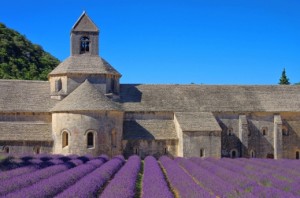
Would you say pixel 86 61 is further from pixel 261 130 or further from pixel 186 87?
pixel 261 130

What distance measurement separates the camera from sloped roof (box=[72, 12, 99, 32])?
4569 cm

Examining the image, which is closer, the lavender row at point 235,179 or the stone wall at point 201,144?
the lavender row at point 235,179

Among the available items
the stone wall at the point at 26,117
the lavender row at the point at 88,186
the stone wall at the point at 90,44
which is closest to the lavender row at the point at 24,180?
the lavender row at the point at 88,186

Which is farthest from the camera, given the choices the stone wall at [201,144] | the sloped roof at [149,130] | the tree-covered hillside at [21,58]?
the tree-covered hillside at [21,58]

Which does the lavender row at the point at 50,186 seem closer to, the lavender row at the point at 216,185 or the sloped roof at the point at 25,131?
the lavender row at the point at 216,185

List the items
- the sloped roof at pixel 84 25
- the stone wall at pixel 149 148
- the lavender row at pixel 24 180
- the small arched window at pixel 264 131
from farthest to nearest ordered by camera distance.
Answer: the small arched window at pixel 264 131, the sloped roof at pixel 84 25, the stone wall at pixel 149 148, the lavender row at pixel 24 180

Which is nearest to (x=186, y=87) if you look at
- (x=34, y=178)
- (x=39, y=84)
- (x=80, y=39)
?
(x=80, y=39)

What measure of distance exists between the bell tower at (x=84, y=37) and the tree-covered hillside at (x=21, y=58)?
2613cm

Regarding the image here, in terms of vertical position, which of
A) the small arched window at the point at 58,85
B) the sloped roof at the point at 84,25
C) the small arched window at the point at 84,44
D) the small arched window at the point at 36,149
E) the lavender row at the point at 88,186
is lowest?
the lavender row at the point at 88,186

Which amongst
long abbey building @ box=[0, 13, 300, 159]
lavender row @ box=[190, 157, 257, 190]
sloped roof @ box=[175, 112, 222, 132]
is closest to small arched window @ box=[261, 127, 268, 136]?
long abbey building @ box=[0, 13, 300, 159]

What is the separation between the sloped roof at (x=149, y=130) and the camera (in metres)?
42.5

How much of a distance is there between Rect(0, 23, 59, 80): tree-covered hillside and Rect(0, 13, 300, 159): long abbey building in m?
27.3

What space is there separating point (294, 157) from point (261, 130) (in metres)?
4.53

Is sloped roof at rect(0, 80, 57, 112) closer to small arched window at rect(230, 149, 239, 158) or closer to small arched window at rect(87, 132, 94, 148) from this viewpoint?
small arched window at rect(87, 132, 94, 148)
